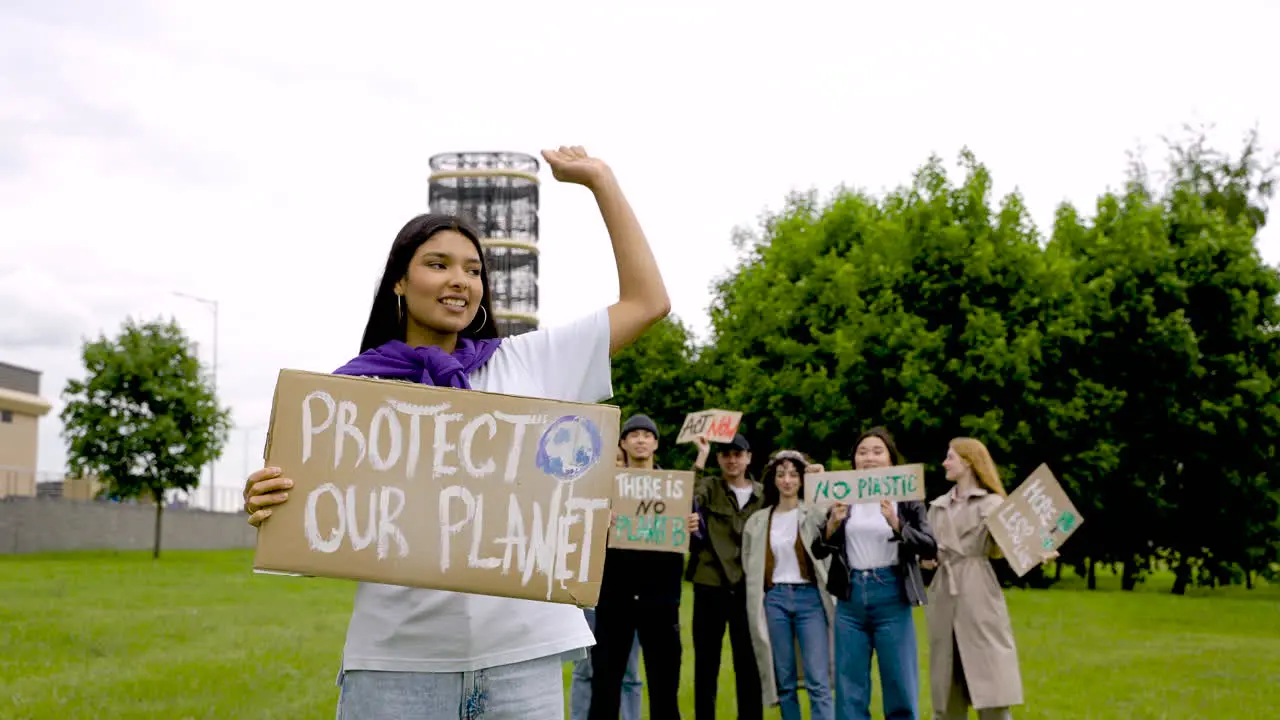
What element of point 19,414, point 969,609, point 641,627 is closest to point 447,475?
point 641,627

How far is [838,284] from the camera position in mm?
33406

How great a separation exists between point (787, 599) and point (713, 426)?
2.77 m

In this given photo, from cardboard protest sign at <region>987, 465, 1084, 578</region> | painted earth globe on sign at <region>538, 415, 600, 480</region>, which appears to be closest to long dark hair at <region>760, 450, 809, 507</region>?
cardboard protest sign at <region>987, 465, 1084, 578</region>

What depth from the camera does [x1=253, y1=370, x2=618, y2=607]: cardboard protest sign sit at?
288 centimetres

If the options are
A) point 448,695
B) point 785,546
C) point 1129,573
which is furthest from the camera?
point 1129,573

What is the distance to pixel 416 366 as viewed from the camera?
9.94 feet

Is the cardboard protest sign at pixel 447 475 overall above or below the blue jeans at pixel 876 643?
above

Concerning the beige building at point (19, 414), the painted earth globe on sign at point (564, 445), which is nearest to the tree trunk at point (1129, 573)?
the painted earth globe on sign at point (564, 445)

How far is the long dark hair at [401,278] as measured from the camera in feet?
10.0

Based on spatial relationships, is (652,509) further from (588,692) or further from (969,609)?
(969,609)

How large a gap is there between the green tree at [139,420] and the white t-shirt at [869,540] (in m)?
35.7

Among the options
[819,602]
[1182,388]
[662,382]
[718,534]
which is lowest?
[819,602]

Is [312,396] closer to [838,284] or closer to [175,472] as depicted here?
[838,284]

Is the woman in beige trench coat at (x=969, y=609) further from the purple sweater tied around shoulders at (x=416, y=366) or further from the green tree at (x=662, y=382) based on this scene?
the green tree at (x=662, y=382)
